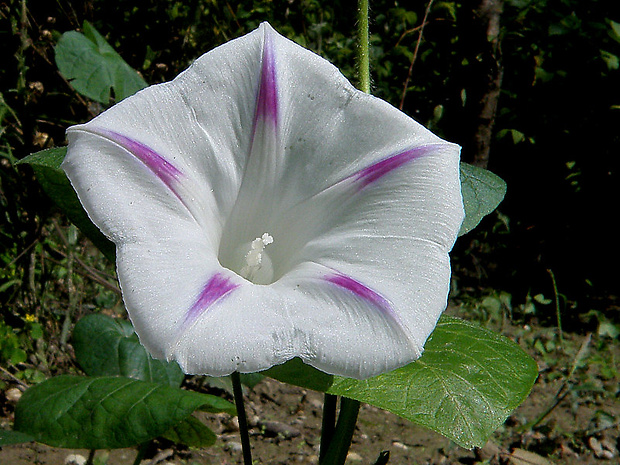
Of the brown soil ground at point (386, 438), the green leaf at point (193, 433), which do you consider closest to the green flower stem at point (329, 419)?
the green leaf at point (193, 433)

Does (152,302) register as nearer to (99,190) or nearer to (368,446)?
(99,190)

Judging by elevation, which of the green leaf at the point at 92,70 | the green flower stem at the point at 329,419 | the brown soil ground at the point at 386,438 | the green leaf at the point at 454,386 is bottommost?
the brown soil ground at the point at 386,438

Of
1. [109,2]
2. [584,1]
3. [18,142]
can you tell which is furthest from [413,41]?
[18,142]

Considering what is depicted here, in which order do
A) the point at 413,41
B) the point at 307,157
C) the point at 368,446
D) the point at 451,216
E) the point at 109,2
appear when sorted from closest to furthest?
1. the point at 451,216
2. the point at 307,157
3. the point at 368,446
4. the point at 109,2
5. the point at 413,41

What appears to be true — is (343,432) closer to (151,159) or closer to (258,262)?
(258,262)

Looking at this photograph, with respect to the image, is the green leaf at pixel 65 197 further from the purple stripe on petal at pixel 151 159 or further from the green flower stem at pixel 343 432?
the green flower stem at pixel 343 432

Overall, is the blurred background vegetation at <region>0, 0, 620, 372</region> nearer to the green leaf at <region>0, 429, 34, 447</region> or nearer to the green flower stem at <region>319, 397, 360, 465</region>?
the green leaf at <region>0, 429, 34, 447</region>

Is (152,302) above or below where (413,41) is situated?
below

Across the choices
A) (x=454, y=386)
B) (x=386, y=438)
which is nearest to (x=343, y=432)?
(x=454, y=386)
